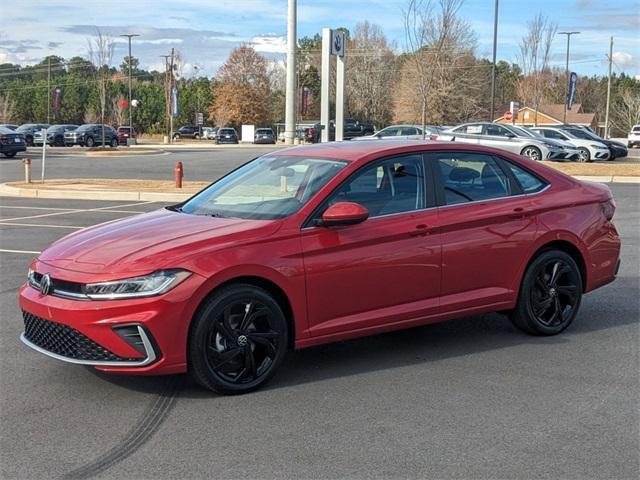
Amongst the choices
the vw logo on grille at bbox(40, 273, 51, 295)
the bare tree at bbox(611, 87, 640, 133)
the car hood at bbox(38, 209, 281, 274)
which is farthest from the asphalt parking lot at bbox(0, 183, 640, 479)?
the bare tree at bbox(611, 87, 640, 133)

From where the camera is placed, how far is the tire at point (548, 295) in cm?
628

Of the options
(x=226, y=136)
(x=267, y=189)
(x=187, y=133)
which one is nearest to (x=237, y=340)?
(x=267, y=189)

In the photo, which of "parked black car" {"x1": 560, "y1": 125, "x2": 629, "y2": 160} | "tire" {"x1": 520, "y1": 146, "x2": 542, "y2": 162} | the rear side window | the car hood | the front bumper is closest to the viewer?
the front bumper

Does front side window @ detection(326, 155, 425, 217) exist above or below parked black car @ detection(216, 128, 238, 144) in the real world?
below

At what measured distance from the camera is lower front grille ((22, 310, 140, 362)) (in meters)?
4.70

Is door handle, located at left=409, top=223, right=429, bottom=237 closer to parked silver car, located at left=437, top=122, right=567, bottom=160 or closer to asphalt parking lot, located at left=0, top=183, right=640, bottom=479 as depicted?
asphalt parking lot, located at left=0, top=183, right=640, bottom=479

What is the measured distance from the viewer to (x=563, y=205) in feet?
21.2

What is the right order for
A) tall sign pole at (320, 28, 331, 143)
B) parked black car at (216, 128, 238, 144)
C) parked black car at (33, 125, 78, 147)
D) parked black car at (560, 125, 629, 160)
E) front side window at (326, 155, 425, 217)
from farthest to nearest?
parked black car at (216, 128, 238, 144) < parked black car at (33, 125, 78, 147) < parked black car at (560, 125, 629, 160) < tall sign pole at (320, 28, 331, 143) < front side window at (326, 155, 425, 217)

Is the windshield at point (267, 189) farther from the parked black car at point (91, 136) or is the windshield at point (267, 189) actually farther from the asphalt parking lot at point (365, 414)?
the parked black car at point (91, 136)

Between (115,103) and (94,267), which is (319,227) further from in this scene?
(115,103)

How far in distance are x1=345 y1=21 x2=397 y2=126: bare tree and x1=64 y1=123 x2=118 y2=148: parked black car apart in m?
45.9

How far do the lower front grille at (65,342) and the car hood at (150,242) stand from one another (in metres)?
0.38

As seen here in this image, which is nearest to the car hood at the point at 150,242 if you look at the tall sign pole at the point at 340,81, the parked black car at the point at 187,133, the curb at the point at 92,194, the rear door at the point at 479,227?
the rear door at the point at 479,227

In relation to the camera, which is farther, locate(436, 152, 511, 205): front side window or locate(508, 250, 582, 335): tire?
locate(508, 250, 582, 335): tire
